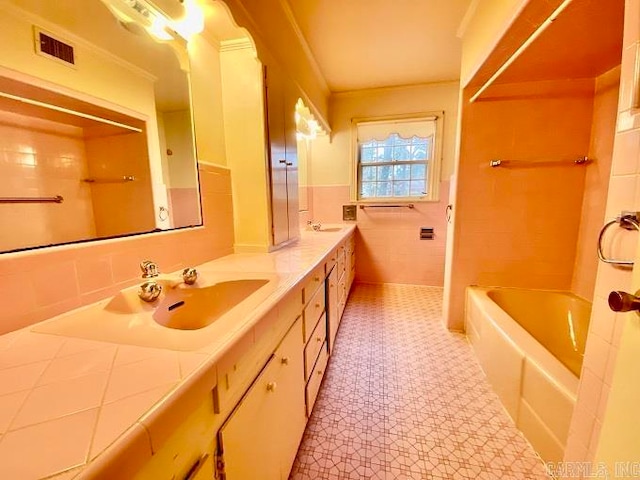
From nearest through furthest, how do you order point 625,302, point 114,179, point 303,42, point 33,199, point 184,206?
point 625,302 → point 33,199 → point 114,179 → point 184,206 → point 303,42

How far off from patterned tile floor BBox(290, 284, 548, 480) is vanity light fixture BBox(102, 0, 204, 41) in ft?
6.21

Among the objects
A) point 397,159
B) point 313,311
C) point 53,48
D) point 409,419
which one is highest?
point 397,159

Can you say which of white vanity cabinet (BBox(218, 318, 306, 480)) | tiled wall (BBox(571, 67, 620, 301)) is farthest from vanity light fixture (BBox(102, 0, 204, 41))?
tiled wall (BBox(571, 67, 620, 301))

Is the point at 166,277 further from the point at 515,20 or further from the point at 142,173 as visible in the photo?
the point at 515,20

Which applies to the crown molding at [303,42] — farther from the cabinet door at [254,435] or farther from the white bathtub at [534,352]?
the white bathtub at [534,352]

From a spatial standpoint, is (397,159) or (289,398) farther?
(397,159)

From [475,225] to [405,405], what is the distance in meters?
1.37

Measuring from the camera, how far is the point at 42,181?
2.31ft

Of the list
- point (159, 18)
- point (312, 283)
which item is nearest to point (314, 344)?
point (312, 283)

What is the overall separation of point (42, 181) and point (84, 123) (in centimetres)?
22

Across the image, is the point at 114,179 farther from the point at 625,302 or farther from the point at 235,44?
the point at 625,302

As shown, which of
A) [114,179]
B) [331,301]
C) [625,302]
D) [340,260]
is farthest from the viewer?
[340,260]

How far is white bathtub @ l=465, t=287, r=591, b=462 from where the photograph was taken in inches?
41.9

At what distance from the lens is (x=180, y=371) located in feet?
1.50
